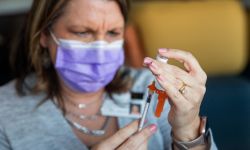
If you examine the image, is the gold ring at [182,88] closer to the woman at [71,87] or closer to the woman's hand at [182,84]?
the woman's hand at [182,84]

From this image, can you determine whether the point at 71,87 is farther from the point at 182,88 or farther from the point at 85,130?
the point at 182,88

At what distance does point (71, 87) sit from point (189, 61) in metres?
0.43

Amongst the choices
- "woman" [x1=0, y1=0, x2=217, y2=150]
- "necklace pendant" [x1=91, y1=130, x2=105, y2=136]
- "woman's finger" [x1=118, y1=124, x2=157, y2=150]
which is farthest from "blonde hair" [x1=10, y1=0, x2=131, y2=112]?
"woman's finger" [x1=118, y1=124, x2=157, y2=150]

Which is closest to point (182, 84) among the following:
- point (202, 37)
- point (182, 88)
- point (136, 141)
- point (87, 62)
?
point (182, 88)

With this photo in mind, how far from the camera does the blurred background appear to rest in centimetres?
150

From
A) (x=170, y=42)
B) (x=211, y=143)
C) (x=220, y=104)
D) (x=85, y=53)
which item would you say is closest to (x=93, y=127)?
(x=85, y=53)

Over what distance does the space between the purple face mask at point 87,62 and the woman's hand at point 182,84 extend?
0.83 feet

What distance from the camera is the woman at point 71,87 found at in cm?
103

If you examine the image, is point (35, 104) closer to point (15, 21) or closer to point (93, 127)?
point (93, 127)

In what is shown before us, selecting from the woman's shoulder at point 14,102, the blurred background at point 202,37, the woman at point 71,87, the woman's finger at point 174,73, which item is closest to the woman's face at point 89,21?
the woman at point 71,87

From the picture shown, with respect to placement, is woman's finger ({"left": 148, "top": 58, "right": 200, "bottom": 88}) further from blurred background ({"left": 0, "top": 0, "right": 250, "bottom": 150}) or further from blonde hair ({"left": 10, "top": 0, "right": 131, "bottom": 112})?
blurred background ({"left": 0, "top": 0, "right": 250, "bottom": 150})

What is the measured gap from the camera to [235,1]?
186 centimetres

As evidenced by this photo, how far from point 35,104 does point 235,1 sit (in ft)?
3.72

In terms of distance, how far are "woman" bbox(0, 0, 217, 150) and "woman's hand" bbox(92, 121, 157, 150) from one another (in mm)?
86
